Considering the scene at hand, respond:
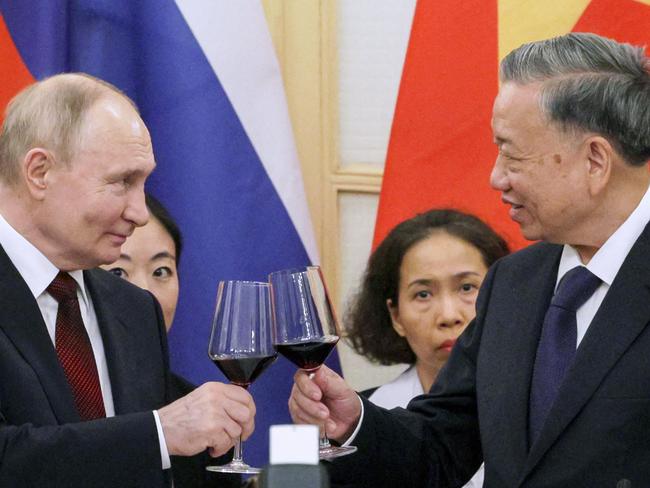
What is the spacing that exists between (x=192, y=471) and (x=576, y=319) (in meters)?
1.03

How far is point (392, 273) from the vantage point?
12.8ft

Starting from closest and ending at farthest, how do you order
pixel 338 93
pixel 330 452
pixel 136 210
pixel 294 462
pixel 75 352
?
pixel 294 462, pixel 330 452, pixel 75 352, pixel 136 210, pixel 338 93

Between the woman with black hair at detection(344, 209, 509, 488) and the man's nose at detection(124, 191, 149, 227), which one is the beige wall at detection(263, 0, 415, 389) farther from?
the man's nose at detection(124, 191, 149, 227)

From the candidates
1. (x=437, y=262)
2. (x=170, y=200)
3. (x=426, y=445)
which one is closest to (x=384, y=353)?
(x=437, y=262)

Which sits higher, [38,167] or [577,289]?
[38,167]

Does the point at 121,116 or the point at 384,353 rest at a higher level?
the point at 121,116

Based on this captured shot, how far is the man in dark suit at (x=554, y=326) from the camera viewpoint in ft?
7.89

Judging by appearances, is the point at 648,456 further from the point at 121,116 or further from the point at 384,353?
the point at 384,353

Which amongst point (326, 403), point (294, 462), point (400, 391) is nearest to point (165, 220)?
point (400, 391)

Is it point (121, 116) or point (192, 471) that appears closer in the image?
point (121, 116)

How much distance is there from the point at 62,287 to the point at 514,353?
911 millimetres

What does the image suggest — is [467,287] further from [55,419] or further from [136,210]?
[55,419]

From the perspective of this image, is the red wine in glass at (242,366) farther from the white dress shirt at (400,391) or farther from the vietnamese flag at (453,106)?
the vietnamese flag at (453,106)

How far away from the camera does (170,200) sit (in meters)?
3.92
